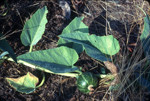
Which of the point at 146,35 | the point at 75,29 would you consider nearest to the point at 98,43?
the point at 75,29

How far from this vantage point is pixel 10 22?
1515 mm

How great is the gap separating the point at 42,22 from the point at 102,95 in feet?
2.44

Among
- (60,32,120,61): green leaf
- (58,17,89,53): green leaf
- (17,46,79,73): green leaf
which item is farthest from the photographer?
(58,17,89,53): green leaf

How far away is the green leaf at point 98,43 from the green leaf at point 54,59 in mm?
107

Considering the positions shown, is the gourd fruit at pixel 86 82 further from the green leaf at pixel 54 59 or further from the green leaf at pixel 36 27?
the green leaf at pixel 36 27

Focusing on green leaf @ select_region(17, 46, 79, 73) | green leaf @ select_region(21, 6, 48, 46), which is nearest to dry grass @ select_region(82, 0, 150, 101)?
green leaf @ select_region(17, 46, 79, 73)

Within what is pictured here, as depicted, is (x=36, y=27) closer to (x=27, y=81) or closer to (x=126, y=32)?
(x=27, y=81)

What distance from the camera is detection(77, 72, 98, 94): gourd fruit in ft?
4.01

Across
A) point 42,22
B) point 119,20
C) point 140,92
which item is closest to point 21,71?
point 42,22

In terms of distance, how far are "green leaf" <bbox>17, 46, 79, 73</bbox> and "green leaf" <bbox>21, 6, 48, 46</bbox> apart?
0.84ft

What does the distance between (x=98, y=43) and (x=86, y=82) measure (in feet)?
0.94

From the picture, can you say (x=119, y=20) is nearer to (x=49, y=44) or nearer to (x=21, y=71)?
(x=49, y=44)

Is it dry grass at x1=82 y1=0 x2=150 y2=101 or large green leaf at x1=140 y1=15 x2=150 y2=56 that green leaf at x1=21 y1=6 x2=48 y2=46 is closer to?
dry grass at x1=82 y1=0 x2=150 y2=101

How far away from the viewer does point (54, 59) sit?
1.14 m
